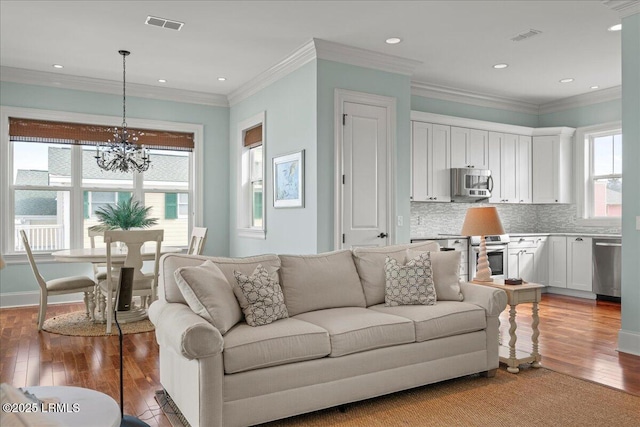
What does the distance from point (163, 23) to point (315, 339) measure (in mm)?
3248

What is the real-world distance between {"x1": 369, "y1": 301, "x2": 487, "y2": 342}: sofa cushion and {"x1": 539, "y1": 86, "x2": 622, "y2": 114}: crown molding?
16.6 ft

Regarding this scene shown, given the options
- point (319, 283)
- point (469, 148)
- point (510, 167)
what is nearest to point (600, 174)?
point (510, 167)

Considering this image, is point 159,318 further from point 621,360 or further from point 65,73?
point 65,73

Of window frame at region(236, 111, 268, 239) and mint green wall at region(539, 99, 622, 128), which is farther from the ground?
mint green wall at region(539, 99, 622, 128)

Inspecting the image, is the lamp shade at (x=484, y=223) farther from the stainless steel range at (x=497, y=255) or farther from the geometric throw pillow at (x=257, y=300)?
the stainless steel range at (x=497, y=255)

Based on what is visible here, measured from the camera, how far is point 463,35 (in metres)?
4.73

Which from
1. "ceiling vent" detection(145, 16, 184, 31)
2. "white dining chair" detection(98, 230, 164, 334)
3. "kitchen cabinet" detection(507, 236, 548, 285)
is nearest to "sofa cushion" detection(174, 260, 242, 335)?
"white dining chair" detection(98, 230, 164, 334)

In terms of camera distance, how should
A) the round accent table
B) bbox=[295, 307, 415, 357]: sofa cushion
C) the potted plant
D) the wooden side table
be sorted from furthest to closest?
the potted plant → the wooden side table → bbox=[295, 307, 415, 357]: sofa cushion → the round accent table

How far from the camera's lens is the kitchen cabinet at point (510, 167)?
707 centimetres

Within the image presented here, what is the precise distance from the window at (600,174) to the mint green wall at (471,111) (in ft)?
2.74

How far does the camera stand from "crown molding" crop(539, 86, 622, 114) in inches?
268

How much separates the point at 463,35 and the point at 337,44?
48.4 inches

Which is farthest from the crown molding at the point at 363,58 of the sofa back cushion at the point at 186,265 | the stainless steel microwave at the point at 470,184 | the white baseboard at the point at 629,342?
the white baseboard at the point at 629,342

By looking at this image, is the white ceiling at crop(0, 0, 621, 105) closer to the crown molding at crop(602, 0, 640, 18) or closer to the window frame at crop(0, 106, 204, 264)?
the crown molding at crop(602, 0, 640, 18)
